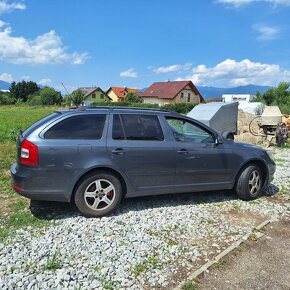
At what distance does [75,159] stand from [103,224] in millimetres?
1067

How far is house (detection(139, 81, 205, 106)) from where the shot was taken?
67.2m

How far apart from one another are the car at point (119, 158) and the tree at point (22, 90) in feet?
288

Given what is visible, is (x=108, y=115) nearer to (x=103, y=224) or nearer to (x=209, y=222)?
(x=103, y=224)

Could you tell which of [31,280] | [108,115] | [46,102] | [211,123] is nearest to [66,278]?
[31,280]

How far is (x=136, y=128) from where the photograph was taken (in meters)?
5.85

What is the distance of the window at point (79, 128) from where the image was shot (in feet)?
17.4

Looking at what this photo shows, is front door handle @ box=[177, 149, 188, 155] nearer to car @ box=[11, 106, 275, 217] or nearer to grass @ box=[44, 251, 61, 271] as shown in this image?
car @ box=[11, 106, 275, 217]

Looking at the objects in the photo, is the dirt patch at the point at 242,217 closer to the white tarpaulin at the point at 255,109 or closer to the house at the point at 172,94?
the white tarpaulin at the point at 255,109

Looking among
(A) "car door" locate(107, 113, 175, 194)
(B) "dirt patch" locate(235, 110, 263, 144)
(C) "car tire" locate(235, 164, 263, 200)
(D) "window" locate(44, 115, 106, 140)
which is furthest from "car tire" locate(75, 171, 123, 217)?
(B) "dirt patch" locate(235, 110, 263, 144)

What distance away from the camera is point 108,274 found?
390cm

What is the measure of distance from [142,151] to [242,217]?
2.05m

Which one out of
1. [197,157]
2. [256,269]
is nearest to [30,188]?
[197,157]

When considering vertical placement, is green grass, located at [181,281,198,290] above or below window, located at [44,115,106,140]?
below

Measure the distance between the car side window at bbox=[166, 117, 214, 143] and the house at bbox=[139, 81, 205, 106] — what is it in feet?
198
